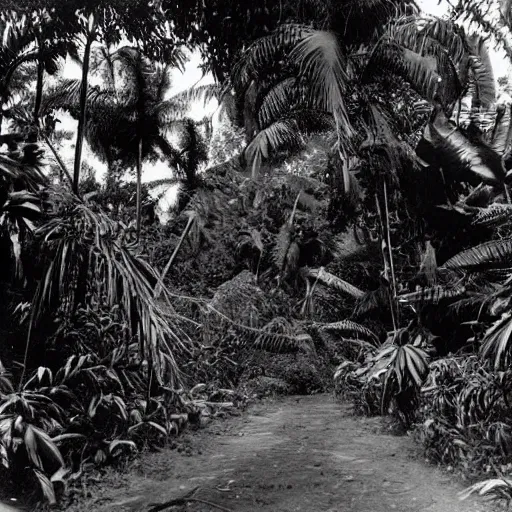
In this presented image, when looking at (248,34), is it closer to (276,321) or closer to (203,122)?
(276,321)

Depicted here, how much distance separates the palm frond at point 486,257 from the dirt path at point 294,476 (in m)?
2.82

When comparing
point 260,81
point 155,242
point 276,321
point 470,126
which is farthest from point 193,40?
point 155,242

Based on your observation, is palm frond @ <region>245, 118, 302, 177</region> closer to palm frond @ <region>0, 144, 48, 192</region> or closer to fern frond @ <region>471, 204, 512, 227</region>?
fern frond @ <region>471, 204, 512, 227</region>

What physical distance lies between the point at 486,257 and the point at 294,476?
4.78 m

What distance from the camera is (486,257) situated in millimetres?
8578

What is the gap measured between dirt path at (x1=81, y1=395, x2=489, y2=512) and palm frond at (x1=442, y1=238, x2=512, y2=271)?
2.82m

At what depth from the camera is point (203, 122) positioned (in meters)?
Result: 17.9

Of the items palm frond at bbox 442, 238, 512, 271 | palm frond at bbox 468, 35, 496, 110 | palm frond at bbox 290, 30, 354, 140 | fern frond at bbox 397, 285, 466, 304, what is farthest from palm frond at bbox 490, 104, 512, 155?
palm frond at bbox 290, 30, 354, 140

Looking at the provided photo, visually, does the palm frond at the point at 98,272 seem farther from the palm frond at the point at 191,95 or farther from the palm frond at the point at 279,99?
the palm frond at the point at 191,95

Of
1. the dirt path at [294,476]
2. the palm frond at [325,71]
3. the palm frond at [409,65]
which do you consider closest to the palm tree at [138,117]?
the palm frond at [325,71]

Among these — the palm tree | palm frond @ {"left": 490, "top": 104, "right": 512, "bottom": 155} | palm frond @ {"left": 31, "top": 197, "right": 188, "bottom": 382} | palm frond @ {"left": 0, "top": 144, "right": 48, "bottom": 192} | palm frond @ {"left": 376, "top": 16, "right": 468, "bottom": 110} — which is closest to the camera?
palm frond @ {"left": 31, "top": 197, "right": 188, "bottom": 382}

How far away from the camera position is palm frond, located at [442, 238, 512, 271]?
333 inches

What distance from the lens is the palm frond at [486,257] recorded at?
8.47 metres

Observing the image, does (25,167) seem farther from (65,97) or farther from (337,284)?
(337,284)
